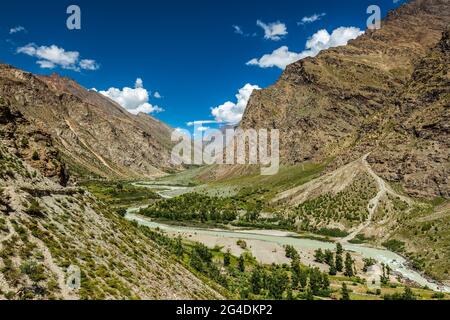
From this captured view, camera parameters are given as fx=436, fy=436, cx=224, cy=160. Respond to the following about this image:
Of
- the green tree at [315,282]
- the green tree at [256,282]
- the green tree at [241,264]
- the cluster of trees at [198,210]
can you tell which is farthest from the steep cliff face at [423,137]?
the green tree at [256,282]

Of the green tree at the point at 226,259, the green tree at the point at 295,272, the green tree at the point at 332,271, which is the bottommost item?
the green tree at the point at 332,271

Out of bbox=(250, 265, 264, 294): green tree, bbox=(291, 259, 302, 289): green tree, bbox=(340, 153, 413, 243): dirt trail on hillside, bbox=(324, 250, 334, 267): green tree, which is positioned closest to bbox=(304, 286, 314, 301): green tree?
bbox=(291, 259, 302, 289): green tree

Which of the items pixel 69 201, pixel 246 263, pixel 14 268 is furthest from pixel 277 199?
pixel 14 268

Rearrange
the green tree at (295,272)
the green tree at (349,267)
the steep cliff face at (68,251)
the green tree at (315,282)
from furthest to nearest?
the green tree at (349,267), the green tree at (295,272), the green tree at (315,282), the steep cliff face at (68,251)

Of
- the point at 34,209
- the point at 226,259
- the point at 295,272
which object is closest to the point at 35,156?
the point at 34,209

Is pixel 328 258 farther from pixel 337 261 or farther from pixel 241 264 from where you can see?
pixel 241 264

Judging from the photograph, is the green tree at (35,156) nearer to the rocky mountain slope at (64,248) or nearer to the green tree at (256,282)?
the rocky mountain slope at (64,248)
